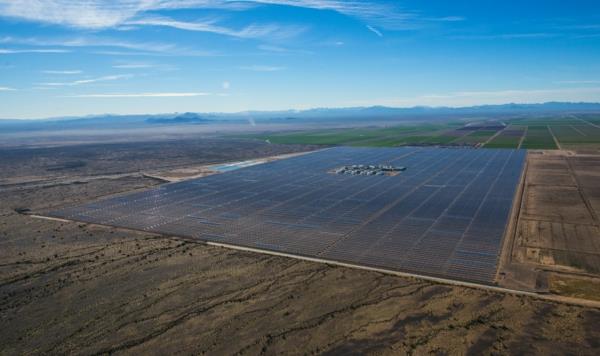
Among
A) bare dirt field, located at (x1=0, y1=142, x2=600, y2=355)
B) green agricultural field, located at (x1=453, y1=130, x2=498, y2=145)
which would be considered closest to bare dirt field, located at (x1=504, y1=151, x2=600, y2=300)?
bare dirt field, located at (x1=0, y1=142, x2=600, y2=355)

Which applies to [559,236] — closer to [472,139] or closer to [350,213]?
[350,213]

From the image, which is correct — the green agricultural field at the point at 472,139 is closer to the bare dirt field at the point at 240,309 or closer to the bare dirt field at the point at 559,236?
the bare dirt field at the point at 559,236

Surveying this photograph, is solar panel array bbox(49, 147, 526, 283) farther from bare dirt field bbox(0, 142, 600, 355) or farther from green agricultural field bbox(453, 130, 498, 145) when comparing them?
green agricultural field bbox(453, 130, 498, 145)

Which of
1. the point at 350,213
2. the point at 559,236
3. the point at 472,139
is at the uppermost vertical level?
the point at 472,139

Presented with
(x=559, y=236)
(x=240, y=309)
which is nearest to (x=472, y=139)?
(x=559, y=236)

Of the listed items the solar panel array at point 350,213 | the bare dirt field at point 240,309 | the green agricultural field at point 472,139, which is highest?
the green agricultural field at point 472,139

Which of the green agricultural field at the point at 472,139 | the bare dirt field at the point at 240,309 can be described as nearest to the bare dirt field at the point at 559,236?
the bare dirt field at the point at 240,309
